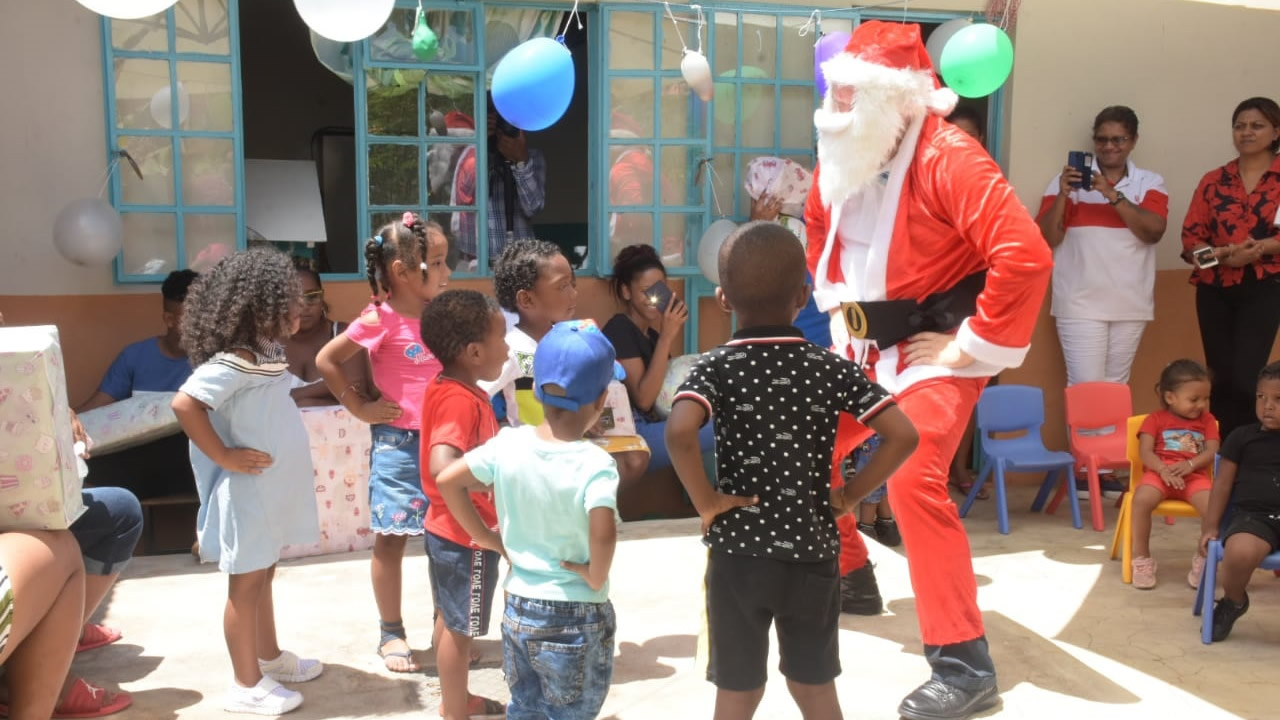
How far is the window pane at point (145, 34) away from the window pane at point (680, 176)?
247 centimetres

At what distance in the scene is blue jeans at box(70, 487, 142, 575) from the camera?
3.48 metres

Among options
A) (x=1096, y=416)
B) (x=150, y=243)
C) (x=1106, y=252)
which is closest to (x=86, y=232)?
(x=150, y=243)

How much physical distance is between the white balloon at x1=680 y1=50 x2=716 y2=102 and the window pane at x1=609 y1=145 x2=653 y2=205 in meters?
0.54

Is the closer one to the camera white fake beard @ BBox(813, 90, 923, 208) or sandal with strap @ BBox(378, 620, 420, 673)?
white fake beard @ BBox(813, 90, 923, 208)

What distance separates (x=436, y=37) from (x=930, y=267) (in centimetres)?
311

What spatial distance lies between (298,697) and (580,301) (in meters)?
3.03

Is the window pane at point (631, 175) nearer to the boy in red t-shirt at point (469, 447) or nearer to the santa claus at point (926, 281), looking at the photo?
the santa claus at point (926, 281)

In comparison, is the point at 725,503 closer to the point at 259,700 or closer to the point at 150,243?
the point at 259,700

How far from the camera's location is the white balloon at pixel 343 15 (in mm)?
4406

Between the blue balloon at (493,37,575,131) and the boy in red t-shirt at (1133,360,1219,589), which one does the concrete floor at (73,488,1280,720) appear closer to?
the boy in red t-shirt at (1133,360,1219,589)

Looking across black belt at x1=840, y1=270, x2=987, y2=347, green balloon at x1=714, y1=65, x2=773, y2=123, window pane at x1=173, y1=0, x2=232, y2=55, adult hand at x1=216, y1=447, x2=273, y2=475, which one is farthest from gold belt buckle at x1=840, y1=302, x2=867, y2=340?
Result: window pane at x1=173, y1=0, x2=232, y2=55

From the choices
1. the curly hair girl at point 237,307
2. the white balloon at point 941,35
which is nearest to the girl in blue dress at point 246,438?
the curly hair girl at point 237,307

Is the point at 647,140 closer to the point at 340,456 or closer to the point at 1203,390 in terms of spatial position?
the point at 340,456

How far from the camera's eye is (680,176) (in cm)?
616
